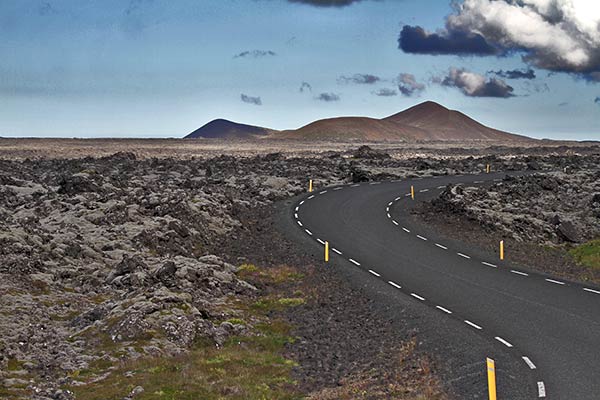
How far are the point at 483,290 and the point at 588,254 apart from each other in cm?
1341

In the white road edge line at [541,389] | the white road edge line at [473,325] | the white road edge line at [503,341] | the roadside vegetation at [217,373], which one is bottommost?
the roadside vegetation at [217,373]

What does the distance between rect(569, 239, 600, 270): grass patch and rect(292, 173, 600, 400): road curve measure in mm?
5749

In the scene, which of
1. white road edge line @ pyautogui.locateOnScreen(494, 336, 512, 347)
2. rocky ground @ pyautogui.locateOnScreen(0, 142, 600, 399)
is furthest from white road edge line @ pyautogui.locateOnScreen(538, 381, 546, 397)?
white road edge line @ pyautogui.locateOnScreen(494, 336, 512, 347)

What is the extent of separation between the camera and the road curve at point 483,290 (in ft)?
65.3

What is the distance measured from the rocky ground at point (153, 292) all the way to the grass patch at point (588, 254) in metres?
3.64

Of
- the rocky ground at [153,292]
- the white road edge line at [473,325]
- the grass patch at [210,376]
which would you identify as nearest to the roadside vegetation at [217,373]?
the grass patch at [210,376]

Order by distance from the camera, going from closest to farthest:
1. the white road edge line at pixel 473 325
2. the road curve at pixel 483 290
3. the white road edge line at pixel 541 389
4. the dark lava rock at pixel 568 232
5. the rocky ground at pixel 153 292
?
the white road edge line at pixel 541 389 → the road curve at pixel 483 290 → the rocky ground at pixel 153 292 → the white road edge line at pixel 473 325 → the dark lava rock at pixel 568 232

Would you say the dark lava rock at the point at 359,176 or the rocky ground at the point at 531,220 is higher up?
the dark lava rock at the point at 359,176

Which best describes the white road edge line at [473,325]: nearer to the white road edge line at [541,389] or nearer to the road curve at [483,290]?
the road curve at [483,290]

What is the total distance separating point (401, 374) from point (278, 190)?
43.2m

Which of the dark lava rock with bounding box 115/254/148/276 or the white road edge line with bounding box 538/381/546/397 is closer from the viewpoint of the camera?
the white road edge line with bounding box 538/381/546/397

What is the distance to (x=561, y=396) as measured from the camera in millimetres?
17172

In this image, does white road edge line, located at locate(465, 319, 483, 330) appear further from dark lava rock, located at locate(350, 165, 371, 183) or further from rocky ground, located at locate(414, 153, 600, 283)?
dark lava rock, located at locate(350, 165, 371, 183)

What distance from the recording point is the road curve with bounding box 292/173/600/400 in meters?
Result: 19.9
